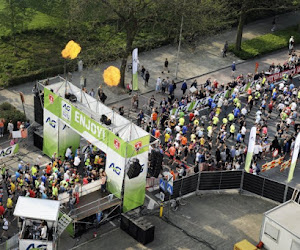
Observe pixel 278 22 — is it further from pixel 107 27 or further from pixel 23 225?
pixel 23 225

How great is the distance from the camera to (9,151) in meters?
33.9

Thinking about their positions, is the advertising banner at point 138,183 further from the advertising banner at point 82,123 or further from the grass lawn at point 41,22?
the grass lawn at point 41,22

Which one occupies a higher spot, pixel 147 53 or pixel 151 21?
pixel 151 21

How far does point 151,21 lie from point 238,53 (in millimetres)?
11197

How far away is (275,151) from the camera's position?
3609 cm

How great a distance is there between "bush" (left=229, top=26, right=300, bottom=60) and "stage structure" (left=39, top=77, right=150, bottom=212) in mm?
22270

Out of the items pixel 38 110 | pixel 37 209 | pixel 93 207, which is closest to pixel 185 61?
pixel 38 110

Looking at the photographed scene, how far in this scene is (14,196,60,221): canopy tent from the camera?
26500mm

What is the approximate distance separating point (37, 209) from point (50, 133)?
8126 mm

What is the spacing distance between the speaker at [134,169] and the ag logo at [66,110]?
5446 mm

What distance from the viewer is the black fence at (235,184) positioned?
3181 centimetres

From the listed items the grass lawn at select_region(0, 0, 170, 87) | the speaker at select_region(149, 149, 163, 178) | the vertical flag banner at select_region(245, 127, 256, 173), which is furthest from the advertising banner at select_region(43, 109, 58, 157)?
the vertical flag banner at select_region(245, 127, 256, 173)

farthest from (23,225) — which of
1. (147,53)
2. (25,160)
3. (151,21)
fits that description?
(147,53)

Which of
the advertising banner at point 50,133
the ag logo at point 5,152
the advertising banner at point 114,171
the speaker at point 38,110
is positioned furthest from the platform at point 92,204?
the speaker at point 38,110
